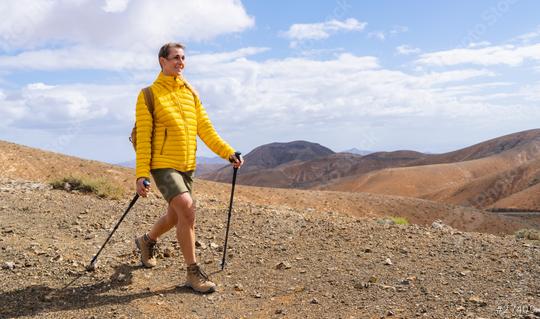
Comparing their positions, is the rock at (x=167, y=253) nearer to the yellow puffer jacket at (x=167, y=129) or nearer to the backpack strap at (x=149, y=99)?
the yellow puffer jacket at (x=167, y=129)

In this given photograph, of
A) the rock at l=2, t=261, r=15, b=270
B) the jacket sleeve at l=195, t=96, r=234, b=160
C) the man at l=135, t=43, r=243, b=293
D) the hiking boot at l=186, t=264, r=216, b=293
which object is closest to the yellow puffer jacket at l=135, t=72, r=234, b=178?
the man at l=135, t=43, r=243, b=293

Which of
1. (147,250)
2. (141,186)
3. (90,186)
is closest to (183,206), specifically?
(141,186)

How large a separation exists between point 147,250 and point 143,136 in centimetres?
174

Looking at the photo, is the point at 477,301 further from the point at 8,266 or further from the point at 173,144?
the point at 8,266

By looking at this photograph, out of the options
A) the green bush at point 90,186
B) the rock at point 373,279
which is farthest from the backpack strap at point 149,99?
the green bush at point 90,186

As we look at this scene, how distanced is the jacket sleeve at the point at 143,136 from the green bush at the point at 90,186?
22.2ft

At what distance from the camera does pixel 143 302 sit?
4.80m

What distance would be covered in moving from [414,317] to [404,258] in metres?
1.89

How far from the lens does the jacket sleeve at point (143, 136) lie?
4688 millimetres

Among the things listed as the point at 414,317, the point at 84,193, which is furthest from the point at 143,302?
the point at 84,193

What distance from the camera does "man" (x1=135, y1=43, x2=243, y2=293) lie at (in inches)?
185

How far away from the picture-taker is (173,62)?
15.8 ft

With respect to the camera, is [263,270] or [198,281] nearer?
[198,281]

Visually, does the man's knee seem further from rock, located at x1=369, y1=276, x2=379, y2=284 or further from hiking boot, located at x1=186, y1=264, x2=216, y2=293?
rock, located at x1=369, y1=276, x2=379, y2=284
